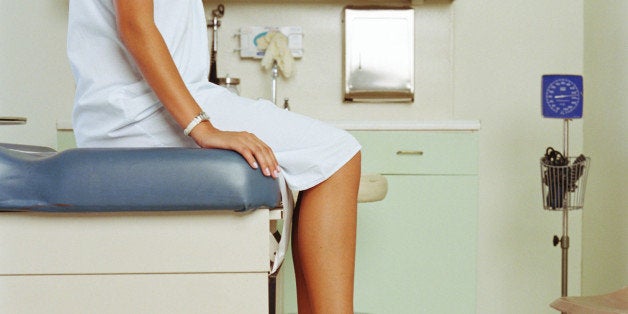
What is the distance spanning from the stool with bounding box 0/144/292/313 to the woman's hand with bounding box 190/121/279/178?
0.05 feet

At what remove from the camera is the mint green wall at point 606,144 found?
8.10 feet

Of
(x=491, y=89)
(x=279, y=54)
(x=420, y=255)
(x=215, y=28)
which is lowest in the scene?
(x=420, y=255)

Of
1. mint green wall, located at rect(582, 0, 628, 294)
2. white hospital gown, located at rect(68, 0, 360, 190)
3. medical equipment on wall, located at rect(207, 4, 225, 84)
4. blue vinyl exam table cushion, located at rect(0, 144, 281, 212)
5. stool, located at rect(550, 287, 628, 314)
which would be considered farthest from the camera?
medical equipment on wall, located at rect(207, 4, 225, 84)

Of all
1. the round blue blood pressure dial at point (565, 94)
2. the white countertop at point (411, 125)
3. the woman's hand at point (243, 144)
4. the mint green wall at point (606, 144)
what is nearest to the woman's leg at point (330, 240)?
the woman's hand at point (243, 144)

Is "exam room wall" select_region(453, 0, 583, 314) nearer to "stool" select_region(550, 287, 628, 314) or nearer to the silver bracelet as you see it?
"stool" select_region(550, 287, 628, 314)

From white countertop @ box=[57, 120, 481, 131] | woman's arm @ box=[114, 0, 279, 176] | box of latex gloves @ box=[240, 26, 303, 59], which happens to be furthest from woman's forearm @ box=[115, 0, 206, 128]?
box of latex gloves @ box=[240, 26, 303, 59]

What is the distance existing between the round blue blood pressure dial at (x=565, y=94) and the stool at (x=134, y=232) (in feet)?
5.43

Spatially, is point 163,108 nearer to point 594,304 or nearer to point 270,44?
point 594,304

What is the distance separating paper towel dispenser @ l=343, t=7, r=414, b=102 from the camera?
2963 millimetres

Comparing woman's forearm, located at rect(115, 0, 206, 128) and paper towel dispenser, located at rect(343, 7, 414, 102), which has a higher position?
paper towel dispenser, located at rect(343, 7, 414, 102)

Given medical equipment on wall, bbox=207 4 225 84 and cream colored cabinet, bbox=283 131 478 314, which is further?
medical equipment on wall, bbox=207 4 225 84

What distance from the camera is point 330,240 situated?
110cm

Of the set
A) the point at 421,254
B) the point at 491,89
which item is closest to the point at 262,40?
the point at 491,89

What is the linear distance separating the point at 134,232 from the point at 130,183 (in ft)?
0.28
